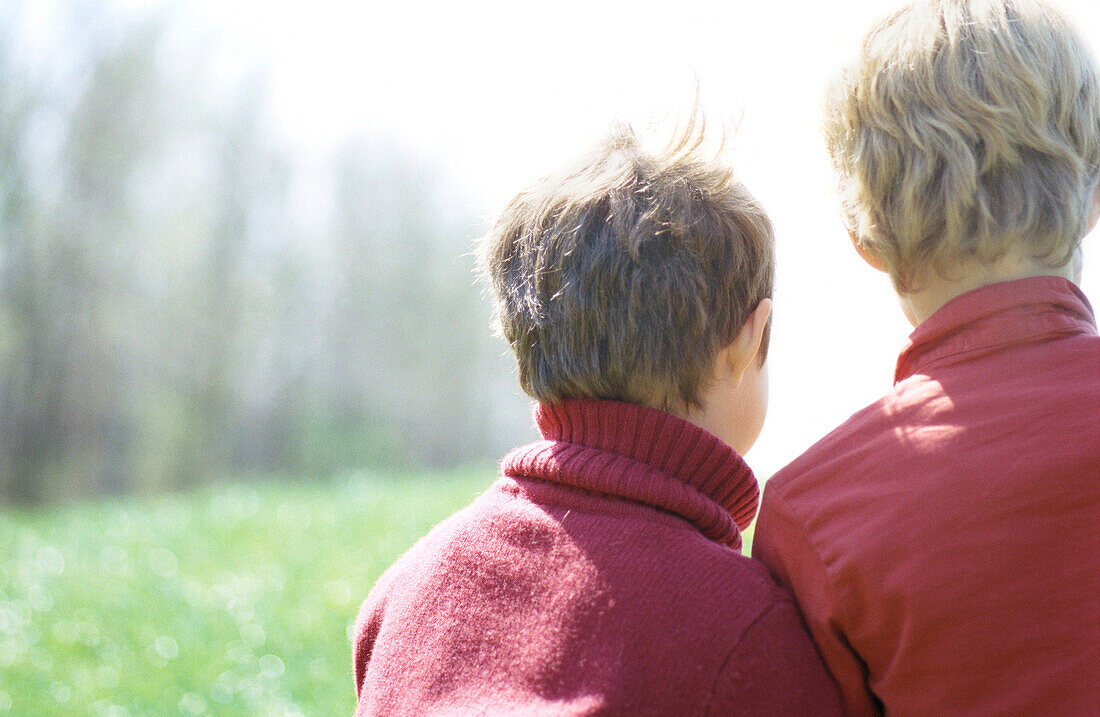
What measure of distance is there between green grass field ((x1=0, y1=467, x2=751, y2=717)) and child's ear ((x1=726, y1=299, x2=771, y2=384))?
2282 millimetres

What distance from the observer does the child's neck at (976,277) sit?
130 centimetres

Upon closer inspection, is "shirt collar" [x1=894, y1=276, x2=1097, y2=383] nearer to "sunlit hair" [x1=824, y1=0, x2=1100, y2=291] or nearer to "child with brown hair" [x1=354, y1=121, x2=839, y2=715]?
"sunlit hair" [x1=824, y1=0, x2=1100, y2=291]

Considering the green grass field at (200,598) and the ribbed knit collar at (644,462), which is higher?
the ribbed knit collar at (644,462)

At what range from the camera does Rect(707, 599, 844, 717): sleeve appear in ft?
3.76

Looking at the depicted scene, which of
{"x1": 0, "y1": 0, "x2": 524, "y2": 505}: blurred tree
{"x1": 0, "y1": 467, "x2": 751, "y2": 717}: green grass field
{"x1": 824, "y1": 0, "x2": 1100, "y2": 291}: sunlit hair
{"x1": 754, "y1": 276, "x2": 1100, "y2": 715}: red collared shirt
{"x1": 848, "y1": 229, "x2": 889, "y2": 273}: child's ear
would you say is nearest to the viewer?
{"x1": 754, "y1": 276, "x2": 1100, "y2": 715}: red collared shirt

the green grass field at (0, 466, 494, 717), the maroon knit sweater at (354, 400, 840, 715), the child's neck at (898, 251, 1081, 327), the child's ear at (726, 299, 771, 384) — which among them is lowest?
the green grass field at (0, 466, 494, 717)

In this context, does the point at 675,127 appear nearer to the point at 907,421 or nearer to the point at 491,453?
the point at 907,421

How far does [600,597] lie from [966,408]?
516 mm

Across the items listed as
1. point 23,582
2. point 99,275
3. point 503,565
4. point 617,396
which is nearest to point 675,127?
point 617,396

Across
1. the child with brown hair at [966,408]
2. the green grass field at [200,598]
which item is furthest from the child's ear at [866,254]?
the green grass field at [200,598]

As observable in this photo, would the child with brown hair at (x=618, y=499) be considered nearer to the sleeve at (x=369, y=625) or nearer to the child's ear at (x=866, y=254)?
the sleeve at (x=369, y=625)

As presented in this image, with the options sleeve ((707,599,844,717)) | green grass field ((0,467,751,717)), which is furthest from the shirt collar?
green grass field ((0,467,751,717))

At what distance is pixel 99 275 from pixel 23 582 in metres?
6.70

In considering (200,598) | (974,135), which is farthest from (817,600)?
(200,598)
